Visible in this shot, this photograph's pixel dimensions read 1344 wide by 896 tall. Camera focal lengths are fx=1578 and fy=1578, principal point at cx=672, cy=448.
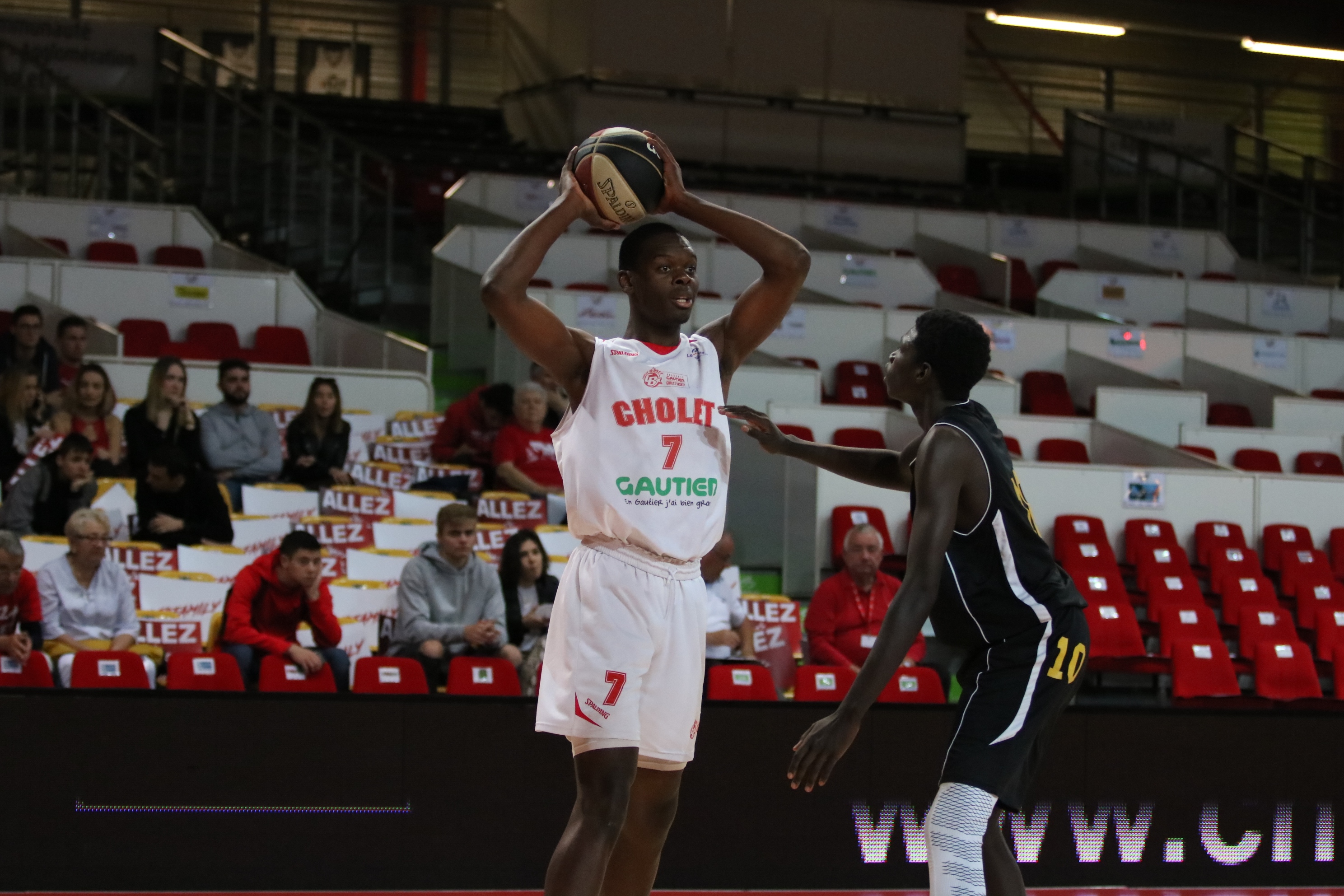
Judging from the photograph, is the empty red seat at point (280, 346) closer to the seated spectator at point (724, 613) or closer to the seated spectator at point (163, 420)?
the seated spectator at point (163, 420)

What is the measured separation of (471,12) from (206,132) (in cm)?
735

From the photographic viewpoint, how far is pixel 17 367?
873 centimetres

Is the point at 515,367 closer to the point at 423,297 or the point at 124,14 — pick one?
the point at 423,297

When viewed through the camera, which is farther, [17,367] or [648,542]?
[17,367]

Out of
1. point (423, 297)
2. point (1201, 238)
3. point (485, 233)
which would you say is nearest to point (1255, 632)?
point (485, 233)

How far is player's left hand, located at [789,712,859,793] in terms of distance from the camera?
3.12 metres

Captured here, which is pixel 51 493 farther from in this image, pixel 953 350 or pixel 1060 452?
pixel 1060 452

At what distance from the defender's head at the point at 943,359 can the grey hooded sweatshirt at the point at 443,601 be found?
3362 mm

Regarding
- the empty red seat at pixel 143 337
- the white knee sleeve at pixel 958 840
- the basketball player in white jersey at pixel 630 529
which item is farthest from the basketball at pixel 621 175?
the empty red seat at pixel 143 337

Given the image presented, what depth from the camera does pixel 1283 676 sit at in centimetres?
776

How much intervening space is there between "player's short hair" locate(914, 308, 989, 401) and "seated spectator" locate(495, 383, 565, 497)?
5621 millimetres

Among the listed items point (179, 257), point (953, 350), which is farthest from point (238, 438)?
point (953, 350)

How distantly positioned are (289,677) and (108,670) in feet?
2.27

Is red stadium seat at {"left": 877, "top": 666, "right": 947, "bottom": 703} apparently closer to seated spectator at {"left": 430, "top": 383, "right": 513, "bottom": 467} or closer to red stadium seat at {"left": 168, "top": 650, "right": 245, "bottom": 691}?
red stadium seat at {"left": 168, "top": 650, "right": 245, "bottom": 691}
